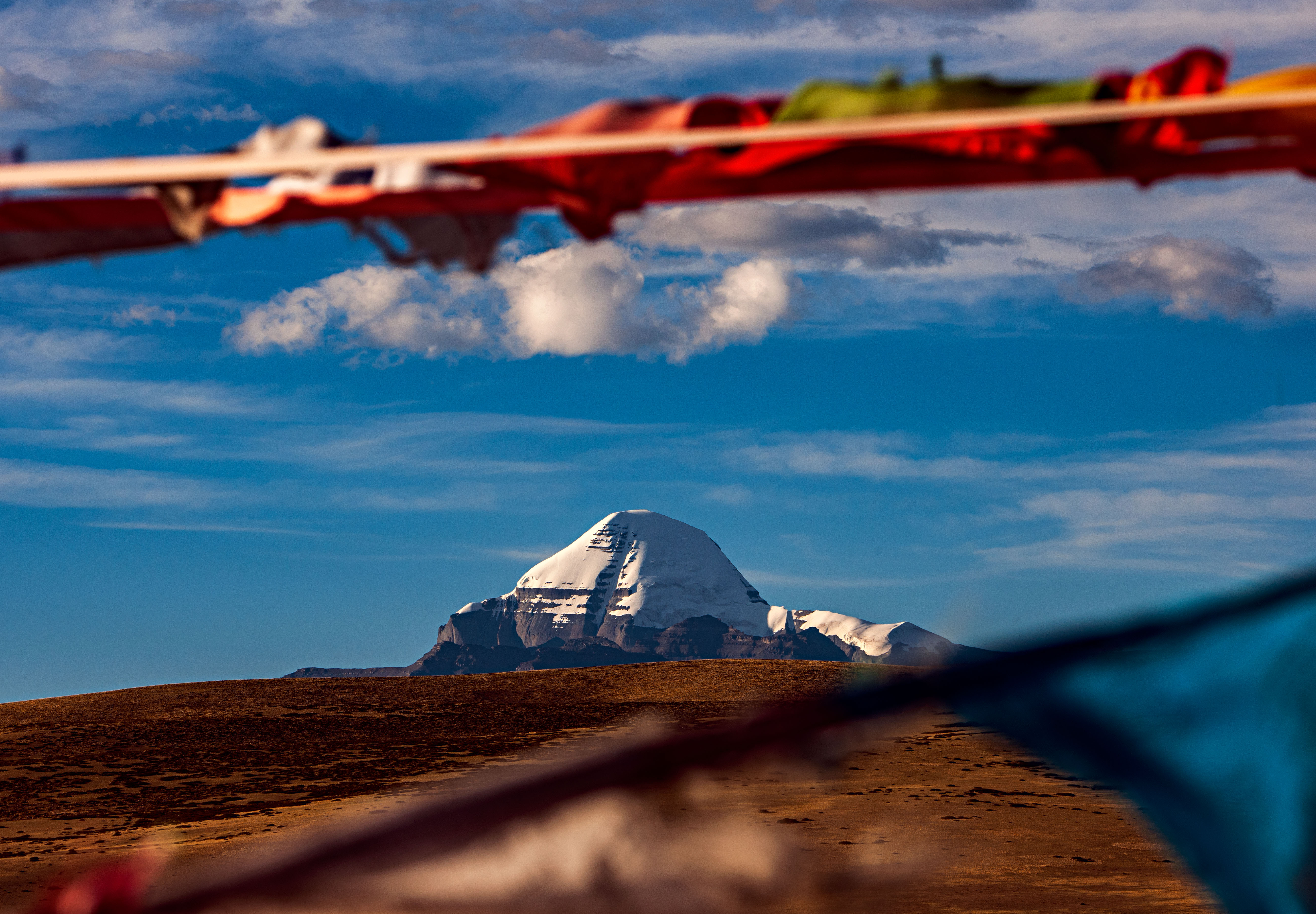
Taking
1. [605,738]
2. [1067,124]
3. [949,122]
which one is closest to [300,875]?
[605,738]

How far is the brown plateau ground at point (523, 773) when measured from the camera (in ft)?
6.72

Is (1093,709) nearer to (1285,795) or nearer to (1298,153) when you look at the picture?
(1285,795)

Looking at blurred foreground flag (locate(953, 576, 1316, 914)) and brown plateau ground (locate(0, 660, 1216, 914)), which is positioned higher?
blurred foreground flag (locate(953, 576, 1316, 914))

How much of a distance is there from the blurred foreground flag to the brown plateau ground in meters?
0.09

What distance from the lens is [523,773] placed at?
1566mm

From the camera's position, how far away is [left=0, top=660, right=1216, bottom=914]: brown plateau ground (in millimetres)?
2049

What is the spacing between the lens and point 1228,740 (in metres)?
2.00

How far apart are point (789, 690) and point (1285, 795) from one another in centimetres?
2382

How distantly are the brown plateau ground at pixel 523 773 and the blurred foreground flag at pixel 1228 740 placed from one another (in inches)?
3.5

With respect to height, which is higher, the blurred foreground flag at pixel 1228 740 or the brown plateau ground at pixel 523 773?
the blurred foreground flag at pixel 1228 740

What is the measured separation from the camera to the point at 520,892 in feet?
4.98

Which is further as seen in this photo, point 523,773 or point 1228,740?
point 1228,740

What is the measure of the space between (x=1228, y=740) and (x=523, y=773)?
141 cm

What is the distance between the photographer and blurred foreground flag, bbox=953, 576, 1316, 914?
1.95 m
